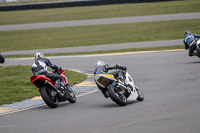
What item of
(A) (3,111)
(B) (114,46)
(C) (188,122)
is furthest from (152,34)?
(C) (188,122)

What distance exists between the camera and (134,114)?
8.30 m

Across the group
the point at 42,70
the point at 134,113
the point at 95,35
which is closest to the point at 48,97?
the point at 42,70

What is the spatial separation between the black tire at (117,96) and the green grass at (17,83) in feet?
11.6

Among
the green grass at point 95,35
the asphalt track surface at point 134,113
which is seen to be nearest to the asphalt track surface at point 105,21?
the green grass at point 95,35

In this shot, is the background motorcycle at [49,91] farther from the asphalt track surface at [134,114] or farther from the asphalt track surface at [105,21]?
the asphalt track surface at [105,21]

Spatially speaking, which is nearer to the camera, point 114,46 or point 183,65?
point 183,65

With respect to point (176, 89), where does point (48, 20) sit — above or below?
below

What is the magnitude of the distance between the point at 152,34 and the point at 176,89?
20.3m

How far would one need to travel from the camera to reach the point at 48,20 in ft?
139

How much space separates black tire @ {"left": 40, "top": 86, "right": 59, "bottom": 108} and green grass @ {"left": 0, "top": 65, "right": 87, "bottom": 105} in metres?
1.90

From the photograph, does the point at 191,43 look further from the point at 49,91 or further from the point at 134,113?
the point at 134,113

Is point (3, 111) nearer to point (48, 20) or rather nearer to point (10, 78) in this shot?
point (10, 78)

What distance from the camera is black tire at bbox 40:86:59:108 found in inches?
388

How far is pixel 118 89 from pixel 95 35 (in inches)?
974
